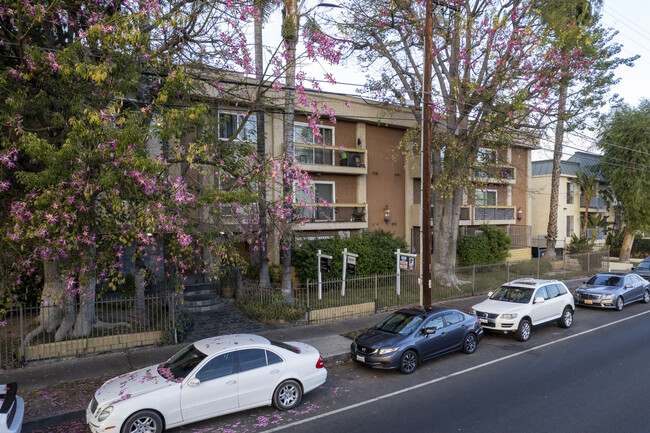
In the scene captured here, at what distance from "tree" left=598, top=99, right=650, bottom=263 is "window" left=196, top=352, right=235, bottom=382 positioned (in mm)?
31321

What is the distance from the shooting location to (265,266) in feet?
50.1

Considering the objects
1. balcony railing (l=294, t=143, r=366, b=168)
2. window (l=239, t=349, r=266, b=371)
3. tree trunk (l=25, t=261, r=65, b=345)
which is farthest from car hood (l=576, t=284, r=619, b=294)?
tree trunk (l=25, t=261, r=65, b=345)

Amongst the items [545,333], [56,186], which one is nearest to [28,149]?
[56,186]

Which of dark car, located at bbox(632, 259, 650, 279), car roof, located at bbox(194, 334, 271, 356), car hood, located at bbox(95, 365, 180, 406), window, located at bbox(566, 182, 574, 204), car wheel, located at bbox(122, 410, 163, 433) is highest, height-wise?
window, located at bbox(566, 182, 574, 204)

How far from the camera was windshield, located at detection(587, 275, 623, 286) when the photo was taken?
675 inches

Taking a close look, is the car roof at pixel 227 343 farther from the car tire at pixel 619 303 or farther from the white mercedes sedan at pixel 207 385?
the car tire at pixel 619 303

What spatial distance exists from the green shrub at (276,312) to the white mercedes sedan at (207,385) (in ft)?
16.9

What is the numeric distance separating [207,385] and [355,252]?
12163 millimetres

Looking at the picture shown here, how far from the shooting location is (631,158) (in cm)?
3055

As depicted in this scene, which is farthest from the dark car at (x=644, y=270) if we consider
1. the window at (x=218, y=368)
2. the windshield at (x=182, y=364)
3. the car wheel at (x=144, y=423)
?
the car wheel at (x=144, y=423)

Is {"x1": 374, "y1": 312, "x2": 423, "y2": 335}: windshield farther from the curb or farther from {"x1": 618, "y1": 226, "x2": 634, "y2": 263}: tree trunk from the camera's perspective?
{"x1": 618, "y1": 226, "x2": 634, "y2": 263}: tree trunk

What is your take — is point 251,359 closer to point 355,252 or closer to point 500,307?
point 500,307

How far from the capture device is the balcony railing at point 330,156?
64.4ft

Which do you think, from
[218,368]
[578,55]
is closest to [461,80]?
[578,55]
